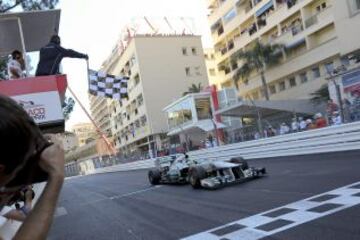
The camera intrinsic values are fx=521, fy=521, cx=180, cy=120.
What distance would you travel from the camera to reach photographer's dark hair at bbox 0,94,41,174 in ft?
4.67

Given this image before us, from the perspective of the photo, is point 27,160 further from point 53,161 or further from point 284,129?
point 284,129

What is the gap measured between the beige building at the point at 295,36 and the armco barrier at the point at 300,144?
10315 mm

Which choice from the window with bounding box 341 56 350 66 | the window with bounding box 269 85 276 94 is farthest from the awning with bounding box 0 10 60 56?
the window with bounding box 269 85 276 94

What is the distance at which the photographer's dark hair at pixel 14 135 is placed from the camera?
142cm

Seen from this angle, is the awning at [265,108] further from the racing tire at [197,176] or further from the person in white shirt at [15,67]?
the person in white shirt at [15,67]

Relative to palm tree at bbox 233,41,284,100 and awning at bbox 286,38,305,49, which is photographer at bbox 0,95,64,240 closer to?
awning at bbox 286,38,305,49

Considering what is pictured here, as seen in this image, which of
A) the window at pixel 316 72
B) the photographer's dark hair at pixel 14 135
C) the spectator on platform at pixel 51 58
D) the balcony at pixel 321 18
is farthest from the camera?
the window at pixel 316 72

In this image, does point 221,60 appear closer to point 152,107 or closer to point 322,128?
point 152,107

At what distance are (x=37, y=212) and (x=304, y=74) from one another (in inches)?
1694

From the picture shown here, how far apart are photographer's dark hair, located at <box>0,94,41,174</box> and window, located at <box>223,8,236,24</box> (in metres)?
53.6

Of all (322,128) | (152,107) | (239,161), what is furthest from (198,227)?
(152,107)

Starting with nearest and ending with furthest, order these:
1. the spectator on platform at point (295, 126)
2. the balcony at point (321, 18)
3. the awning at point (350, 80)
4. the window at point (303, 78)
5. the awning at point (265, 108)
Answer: the spectator on platform at point (295, 126) < the awning at point (350, 80) < the awning at point (265, 108) < the balcony at point (321, 18) < the window at point (303, 78)

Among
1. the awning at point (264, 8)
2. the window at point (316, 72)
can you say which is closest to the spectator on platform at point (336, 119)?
the window at point (316, 72)

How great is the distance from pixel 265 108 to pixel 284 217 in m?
30.3
